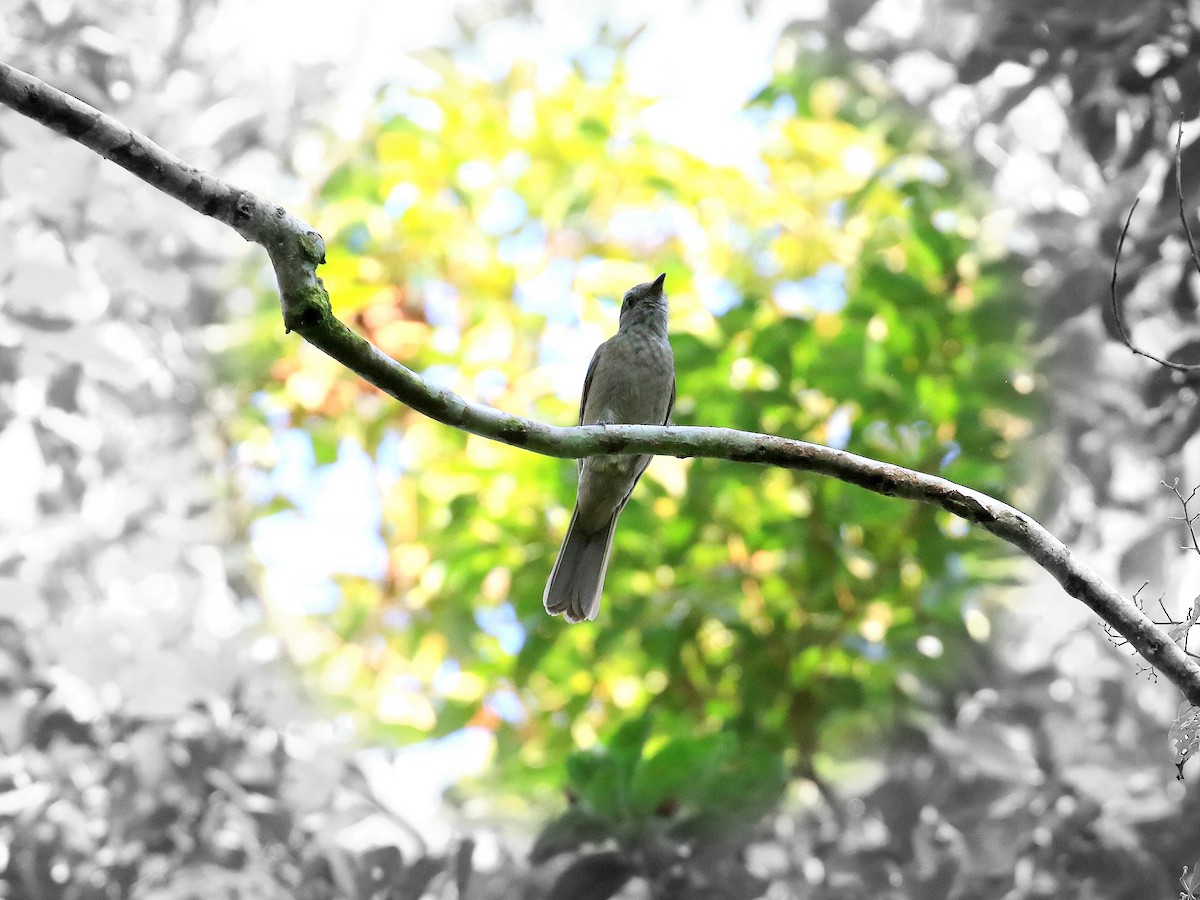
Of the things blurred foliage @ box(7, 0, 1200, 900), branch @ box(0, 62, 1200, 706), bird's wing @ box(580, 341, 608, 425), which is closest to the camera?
branch @ box(0, 62, 1200, 706)

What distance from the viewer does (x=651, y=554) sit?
15.2ft

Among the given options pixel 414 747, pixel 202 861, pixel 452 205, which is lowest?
pixel 202 861

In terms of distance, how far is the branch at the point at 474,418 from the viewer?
2.23 metres

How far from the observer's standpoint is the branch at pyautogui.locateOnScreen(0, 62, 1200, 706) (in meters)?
2.23

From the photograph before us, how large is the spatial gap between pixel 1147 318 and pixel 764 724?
2.34m

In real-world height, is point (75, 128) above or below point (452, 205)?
below

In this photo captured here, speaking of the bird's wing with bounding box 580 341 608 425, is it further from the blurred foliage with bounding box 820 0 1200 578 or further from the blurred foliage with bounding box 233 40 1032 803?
the blurred foliage with bounding box 820 0 1200 578

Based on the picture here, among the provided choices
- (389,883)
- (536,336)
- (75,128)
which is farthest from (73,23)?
(389,883)

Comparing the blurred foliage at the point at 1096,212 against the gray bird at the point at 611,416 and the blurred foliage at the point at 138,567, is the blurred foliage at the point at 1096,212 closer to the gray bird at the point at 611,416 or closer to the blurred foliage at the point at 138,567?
the gray bird at the point at 611,416

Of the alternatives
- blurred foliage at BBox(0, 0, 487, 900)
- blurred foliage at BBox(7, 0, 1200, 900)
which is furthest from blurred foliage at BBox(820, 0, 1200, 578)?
blurred foliage at BBox(0, 0, 487, 900)

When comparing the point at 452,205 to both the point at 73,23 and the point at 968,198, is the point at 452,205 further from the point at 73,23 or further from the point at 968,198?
the point at 968,198

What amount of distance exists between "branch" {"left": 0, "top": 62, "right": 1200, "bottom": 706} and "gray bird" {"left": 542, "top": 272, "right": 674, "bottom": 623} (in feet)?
4.35

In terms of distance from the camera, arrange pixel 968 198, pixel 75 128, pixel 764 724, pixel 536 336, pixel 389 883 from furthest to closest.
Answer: pixel 536 336 < pixel 968 198 < pixel 764 724 < pixel 389 883 < pixel 75 128

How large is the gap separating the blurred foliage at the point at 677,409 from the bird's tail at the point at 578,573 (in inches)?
9.7
